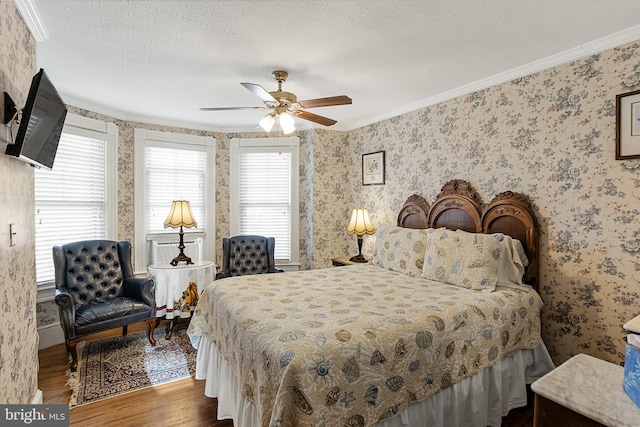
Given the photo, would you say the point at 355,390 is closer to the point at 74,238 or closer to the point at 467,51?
the point at 467,51

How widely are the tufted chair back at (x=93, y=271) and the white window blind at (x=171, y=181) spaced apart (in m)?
0.84

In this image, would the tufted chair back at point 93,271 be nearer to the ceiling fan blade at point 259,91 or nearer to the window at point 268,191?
the window at point 268,191

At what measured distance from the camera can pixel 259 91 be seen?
238cm

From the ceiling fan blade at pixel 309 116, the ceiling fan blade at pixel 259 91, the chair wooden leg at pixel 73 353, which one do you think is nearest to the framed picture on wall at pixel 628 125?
the ceiling fan blade at pixel 309 116

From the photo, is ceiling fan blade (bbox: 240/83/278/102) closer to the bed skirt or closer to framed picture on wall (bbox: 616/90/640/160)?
the bed skirt

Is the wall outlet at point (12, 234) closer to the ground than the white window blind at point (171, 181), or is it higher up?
closer to the ground

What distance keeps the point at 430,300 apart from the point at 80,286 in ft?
10.7

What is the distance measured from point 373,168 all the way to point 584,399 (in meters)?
3.42

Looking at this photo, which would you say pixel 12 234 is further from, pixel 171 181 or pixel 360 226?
pixel 360 226

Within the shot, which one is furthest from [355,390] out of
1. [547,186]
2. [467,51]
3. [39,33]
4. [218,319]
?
[39,33]

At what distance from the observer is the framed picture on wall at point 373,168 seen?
14.0ft

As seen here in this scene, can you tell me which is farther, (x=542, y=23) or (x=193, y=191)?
(x=193, y=191)

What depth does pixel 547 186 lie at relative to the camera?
2.67 metres

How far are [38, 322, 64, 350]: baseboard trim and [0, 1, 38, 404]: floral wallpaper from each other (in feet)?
4.80
